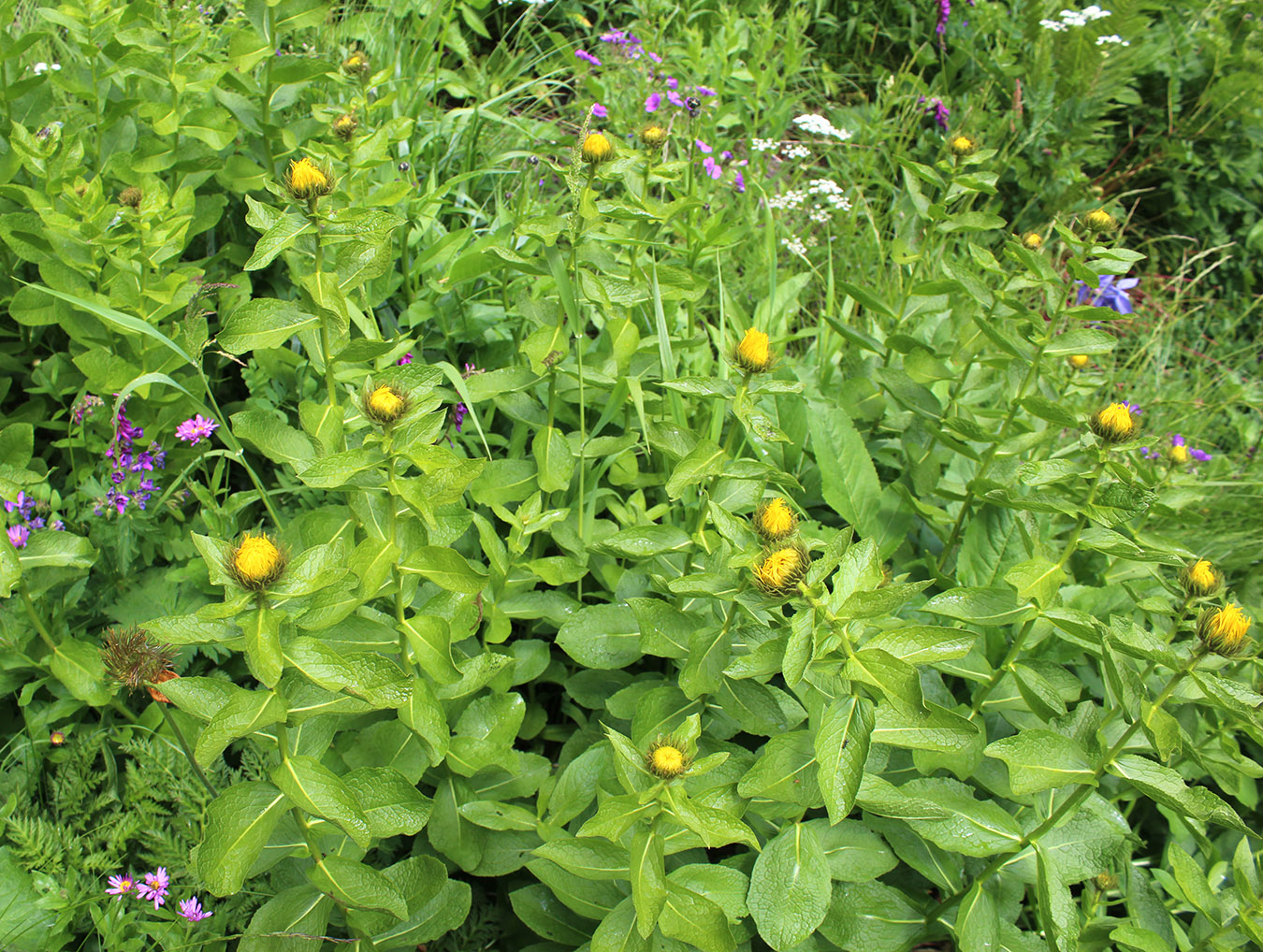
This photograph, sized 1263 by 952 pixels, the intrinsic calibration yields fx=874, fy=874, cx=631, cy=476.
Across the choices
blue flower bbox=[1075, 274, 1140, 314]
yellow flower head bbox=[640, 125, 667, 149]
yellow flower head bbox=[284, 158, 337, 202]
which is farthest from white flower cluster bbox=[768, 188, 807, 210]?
yellow flower head bbox=[284, 158, 337, 202]

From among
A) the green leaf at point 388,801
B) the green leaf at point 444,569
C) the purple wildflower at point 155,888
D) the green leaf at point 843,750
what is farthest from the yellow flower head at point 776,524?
the purple wildflower at point 155,888

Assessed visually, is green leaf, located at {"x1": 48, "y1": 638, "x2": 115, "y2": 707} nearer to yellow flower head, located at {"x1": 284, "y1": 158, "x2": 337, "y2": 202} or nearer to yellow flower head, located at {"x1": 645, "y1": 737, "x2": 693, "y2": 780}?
yellow flower head, located at {"x1": 284, "y1": 158, "x2": 337, "y2": 202}

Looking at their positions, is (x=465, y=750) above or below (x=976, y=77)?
below

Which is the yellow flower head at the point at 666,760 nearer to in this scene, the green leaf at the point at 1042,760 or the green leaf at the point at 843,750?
the green leaf at the point at 843,750

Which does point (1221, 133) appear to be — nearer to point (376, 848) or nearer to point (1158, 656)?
point (1158, 656)

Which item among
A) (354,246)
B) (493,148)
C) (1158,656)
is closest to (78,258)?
(354,246)

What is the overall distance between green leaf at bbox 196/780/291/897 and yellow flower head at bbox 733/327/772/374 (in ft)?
3.37

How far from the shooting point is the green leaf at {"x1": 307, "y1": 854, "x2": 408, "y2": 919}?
1.34m

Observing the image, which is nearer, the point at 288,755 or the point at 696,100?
the point at 288,755

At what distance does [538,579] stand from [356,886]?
2.28ft

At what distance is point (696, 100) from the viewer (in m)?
3.43

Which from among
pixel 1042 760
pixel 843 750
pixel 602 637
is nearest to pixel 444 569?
pixel 602 637

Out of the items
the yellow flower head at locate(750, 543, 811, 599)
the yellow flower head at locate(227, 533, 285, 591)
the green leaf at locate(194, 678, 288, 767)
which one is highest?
the yellow flower head at locate(227, 533, 285, 591)

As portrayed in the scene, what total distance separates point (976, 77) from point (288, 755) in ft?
16.5
